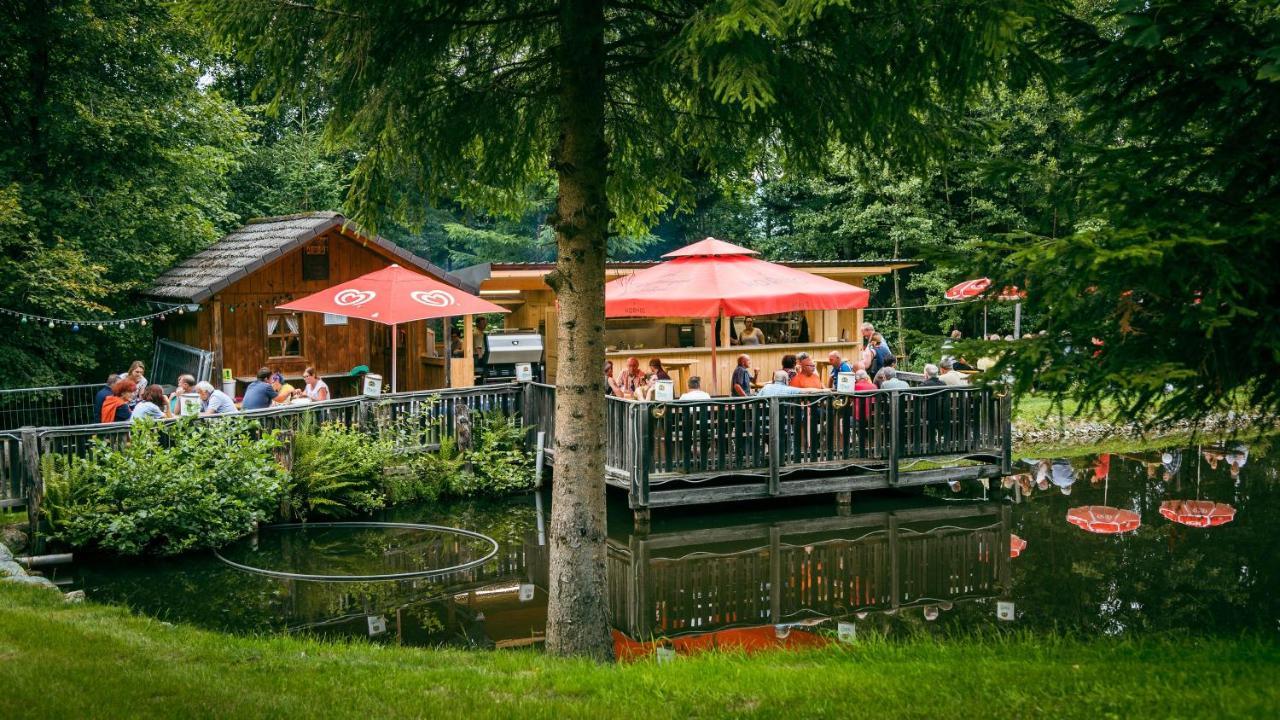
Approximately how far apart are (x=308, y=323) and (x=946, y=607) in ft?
42.0

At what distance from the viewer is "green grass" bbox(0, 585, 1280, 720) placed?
5.31 metres

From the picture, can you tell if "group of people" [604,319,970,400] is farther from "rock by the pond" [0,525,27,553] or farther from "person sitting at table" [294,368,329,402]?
"rock by the pond" [0,525,27,553]

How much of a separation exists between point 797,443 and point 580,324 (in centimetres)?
751

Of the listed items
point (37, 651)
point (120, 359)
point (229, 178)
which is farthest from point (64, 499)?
point (229, 178)

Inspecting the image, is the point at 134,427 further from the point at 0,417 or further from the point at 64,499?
the point at 0,417

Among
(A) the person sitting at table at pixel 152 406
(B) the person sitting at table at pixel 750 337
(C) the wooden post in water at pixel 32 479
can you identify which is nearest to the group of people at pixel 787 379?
(B) the person sitting at table at pixel 750 337

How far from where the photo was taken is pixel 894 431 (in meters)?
14.7

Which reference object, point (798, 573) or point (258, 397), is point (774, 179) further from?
point (258, 397)

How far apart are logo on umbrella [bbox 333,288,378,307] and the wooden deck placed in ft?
14.8

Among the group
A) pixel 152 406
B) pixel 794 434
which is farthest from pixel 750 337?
pixel 152 406

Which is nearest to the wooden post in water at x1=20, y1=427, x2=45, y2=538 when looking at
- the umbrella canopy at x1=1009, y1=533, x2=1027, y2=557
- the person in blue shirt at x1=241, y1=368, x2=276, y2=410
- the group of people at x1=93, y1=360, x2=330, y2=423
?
the group of people at x1=93, y1=360, x2=330, y2=423

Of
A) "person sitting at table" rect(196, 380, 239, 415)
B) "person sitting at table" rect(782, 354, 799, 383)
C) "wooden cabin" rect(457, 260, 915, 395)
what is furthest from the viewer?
"wooden cabin" rect(457, 260, 915, 395)

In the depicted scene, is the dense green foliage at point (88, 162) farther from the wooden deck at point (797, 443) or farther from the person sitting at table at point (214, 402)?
the wooden deck at point (797, 443)

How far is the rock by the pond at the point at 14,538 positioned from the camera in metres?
11.0
